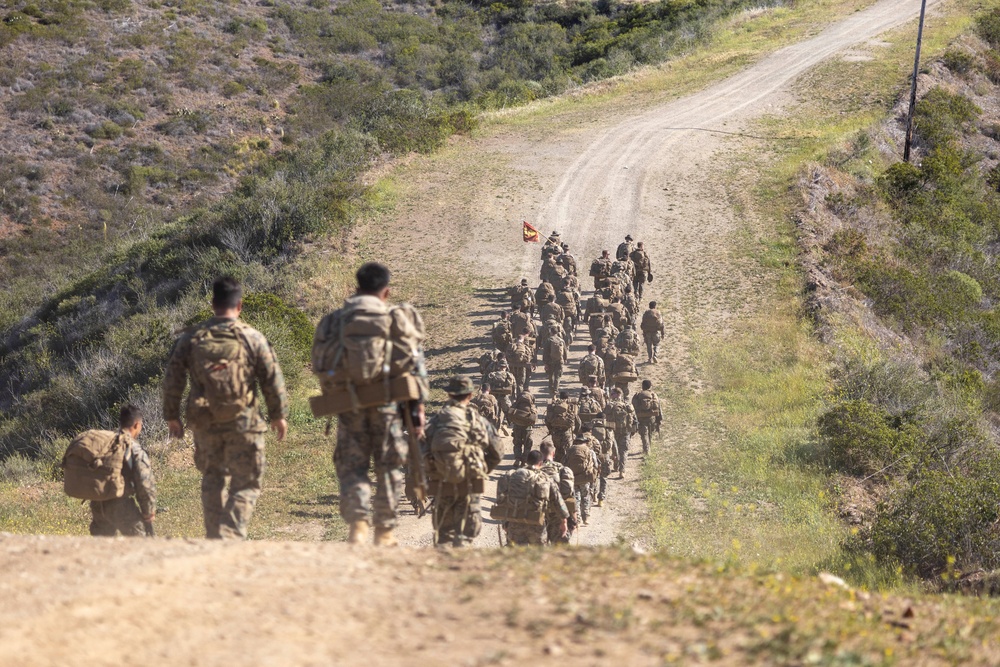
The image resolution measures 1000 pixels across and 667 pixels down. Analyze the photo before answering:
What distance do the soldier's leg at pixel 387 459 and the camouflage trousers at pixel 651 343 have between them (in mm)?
15480

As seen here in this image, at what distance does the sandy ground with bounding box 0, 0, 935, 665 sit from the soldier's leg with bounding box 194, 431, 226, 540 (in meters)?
0.60

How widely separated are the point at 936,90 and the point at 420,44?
86.9ft

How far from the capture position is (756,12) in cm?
5881

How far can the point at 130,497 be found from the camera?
1062 cm

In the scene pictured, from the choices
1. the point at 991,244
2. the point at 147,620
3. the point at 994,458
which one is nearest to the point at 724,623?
the point at 147,620

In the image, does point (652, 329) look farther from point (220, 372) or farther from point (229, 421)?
point (220, 372)

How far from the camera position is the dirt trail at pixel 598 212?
84.4 feet

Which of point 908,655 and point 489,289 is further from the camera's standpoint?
point 489,289

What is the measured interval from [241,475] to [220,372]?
0.84 metres

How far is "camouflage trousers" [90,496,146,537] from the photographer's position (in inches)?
→ 415

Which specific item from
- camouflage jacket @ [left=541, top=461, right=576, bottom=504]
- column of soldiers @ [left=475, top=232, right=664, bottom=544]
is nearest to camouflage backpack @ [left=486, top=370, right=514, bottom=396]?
column of soldiers @ [left=475, top=232, right=664, bottom=544]

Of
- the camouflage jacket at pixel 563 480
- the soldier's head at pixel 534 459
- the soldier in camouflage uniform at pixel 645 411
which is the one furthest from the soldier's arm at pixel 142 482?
the soldier in camouflage uniform at pixel 645 411

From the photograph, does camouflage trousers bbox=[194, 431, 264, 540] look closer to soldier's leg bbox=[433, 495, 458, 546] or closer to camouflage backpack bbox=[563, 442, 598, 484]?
soldier's leg bbox=[433, 495, 458, 546]

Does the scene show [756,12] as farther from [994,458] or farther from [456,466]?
[456,466]
